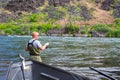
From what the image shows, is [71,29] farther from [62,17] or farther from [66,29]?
[62,17]

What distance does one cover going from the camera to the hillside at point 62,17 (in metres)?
161

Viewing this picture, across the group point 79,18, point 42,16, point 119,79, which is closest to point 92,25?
point 79,18

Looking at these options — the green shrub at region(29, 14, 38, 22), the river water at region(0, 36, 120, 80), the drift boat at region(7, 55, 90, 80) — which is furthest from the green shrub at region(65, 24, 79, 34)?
the drift boat at region(7, 55, 90, 80)

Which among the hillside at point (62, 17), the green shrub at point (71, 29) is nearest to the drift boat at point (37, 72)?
the hillside at point (62, 17)

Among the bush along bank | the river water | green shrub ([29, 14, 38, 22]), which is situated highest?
green shrub ([29, 14, 38, 22])

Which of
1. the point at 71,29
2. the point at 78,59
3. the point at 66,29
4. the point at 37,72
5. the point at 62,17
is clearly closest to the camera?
the point at 37,72

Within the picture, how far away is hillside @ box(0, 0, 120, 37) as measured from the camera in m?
161

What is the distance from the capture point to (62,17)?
186 metres

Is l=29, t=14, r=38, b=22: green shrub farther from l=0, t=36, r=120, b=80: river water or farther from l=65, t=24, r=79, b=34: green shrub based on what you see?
l=0, t=36, r=120, b=80: river water

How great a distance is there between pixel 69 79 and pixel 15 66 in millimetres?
2851

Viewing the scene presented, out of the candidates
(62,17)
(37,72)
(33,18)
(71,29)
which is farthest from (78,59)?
(33,18)

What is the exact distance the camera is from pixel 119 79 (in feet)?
89.9

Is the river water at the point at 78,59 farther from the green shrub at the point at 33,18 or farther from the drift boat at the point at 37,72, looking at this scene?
the green shrub at the point at 33,18

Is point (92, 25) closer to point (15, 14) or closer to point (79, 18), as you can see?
point (79, 18)
